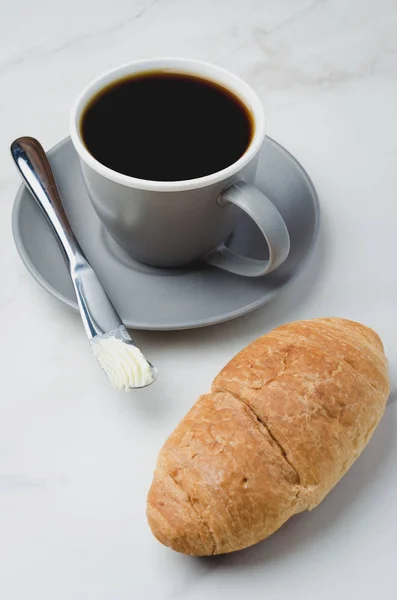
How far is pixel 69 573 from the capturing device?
0.80m

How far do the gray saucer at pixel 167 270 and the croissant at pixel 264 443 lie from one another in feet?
0.46

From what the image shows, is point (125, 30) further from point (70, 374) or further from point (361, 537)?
point (361, 537)

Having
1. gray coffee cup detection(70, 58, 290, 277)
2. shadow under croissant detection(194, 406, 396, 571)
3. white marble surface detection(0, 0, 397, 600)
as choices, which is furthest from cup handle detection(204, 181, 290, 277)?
shadow under croissant detection(194, 406, 396, 571)

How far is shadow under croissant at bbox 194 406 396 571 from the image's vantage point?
81 centimetres

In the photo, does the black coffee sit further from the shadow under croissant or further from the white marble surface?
the shadow under croissant

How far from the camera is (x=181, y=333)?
0.99m

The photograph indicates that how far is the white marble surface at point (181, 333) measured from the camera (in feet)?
2.64

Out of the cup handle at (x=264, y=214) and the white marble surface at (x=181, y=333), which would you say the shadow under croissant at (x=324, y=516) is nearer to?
the white marble surface at (x=181, y=333)

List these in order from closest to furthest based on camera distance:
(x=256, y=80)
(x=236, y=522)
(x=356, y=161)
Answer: (x=236, y=522)
(x=356, y=161)
(x=256, y=80)

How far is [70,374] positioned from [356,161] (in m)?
0.60

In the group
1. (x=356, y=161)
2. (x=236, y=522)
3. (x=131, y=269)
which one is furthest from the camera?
(x=356, y=161)

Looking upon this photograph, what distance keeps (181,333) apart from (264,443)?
259mm

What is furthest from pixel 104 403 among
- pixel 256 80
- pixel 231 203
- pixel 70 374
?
pixel 256 80

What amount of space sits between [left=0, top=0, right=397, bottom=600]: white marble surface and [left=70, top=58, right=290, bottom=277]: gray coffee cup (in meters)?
0.10
